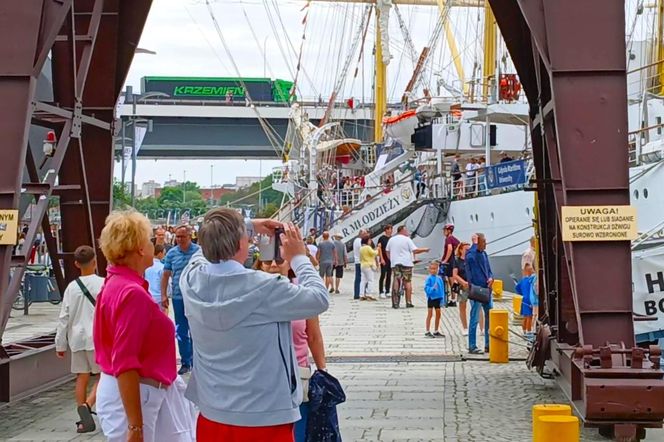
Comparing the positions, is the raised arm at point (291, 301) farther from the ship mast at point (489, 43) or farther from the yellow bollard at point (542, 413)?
the ship mast at point (489, 43)

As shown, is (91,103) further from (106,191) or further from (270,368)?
(270,368)

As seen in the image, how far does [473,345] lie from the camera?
52.3 feet

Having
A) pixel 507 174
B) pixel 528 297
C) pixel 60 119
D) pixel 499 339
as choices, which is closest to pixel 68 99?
pixel 60 119

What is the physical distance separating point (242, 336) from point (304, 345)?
1653 millimetres

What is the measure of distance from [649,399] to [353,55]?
5074 cm

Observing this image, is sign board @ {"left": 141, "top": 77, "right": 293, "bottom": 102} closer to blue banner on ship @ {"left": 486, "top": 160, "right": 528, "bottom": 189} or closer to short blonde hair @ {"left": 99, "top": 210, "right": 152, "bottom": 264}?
blue banner on ship @ {"left": 486, "top": 160, "right": 528, "bottom": 189}

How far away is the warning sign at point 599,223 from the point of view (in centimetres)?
938

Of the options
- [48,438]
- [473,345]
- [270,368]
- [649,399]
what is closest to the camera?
[270,368]

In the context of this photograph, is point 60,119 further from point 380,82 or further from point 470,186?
point 380,82

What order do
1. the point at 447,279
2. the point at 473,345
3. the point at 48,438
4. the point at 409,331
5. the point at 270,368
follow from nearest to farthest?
the point at 270,368, the point at 48,438, the point at 473,345, the point at 409,331, the point at 447,279

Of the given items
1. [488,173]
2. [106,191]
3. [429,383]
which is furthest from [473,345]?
[488,173]

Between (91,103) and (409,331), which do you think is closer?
(91,103)

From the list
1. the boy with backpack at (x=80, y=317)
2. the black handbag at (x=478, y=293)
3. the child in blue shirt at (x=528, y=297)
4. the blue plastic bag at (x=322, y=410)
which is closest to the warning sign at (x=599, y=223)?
the blue plastic bag at (x=322, y=410)

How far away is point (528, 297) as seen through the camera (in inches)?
703
